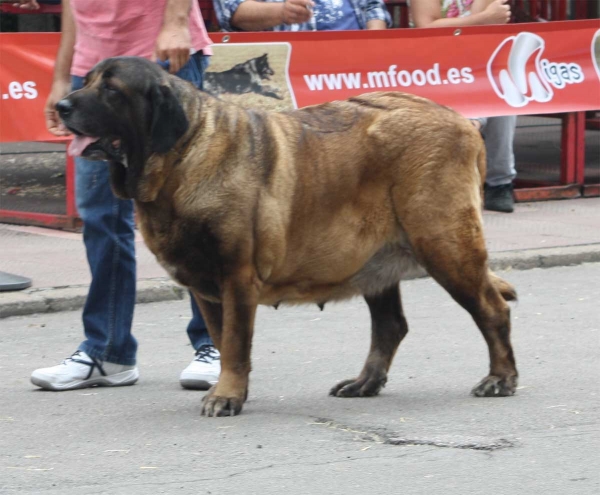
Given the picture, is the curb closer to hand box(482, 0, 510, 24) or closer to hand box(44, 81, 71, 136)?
hand box(44, 81, 71, 136)

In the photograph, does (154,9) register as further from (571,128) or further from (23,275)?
(571,128)

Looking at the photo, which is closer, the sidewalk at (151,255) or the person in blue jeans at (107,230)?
the person in blue jeans at (107,230)

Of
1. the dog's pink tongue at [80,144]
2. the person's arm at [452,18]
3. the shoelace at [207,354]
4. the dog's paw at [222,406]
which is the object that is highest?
the dog's pink tongue at [80,144]

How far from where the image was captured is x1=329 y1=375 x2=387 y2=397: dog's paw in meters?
5.53

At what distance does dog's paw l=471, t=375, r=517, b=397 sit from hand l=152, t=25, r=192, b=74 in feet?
5.84

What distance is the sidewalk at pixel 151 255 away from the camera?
7.60 metres

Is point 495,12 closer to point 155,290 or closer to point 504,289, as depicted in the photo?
point 155,290

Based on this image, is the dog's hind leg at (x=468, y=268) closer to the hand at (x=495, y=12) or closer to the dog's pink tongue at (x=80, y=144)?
the dog's pink tongue at (x=80, y=144)

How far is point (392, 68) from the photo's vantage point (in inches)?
403

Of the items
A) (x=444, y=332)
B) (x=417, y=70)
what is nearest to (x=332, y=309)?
(x=444, y=332)

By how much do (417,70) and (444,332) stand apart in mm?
3908

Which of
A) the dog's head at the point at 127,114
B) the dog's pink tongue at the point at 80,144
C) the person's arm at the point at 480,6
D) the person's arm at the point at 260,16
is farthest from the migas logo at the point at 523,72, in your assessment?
the dog's pink tongue at the point at 80,144

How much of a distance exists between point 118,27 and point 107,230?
84cm

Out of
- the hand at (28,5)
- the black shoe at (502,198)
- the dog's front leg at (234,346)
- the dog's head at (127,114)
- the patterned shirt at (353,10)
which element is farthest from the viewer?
the hand at (28,5)
